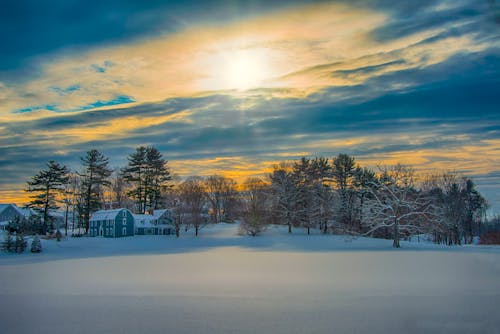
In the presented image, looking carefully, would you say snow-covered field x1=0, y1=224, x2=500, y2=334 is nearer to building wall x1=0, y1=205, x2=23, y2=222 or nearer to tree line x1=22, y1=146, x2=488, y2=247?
tree line x1=22, y1=146, x2=488, y2=247

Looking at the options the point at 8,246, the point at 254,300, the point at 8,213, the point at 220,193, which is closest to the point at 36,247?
the point at 8,246

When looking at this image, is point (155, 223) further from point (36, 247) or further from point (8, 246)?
point (8, 246)

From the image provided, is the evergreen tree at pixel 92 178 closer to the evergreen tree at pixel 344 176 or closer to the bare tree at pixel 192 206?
the bare tree at pixel 192 206

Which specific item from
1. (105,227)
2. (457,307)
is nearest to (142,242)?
(105,227)

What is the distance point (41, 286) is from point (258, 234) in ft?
148

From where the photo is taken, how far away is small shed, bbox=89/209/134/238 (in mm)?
61594

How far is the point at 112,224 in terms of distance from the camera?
202 feet

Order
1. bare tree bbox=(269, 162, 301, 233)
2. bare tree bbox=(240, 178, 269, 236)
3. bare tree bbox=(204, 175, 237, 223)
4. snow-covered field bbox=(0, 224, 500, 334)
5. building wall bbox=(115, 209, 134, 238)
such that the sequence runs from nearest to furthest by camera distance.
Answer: snow-covered field bbox=(0, 224, 500, 334) → bare tree bbox=(240, 178, 269, 236) → building wall bbox=(115, 209, 134, 238) → bare tree bbox=(269, 162, 301, 233) → bare tree bbox=(204, 175, 237, 223)

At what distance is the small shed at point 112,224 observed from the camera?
61.6m

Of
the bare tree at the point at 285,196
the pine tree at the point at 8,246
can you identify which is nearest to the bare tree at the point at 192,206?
the bare tree at the point at 285,196

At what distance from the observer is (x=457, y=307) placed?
12.2 m

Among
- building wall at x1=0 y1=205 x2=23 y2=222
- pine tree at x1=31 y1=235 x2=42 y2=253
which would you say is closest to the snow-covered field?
pine tree at x1=31 y1=235 x2=42 y2=253

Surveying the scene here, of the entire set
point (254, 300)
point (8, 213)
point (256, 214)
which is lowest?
point (254, 300)

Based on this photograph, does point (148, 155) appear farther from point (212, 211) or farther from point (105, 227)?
point (212, 211)
